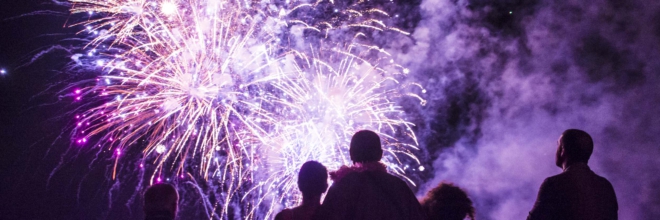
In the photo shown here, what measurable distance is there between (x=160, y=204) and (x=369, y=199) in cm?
164

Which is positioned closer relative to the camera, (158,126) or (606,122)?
(158,126)

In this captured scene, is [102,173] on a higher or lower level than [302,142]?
lower

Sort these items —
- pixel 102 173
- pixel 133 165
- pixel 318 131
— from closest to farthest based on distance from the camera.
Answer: pixel 318 131 < pixel 102 173 < pixel 133 165

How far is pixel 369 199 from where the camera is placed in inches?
119

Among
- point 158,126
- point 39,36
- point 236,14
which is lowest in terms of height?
point 158,126

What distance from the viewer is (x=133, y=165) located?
41.9ft

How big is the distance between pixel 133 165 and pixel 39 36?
4.42m

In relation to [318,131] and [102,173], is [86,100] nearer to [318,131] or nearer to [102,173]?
[102,173]

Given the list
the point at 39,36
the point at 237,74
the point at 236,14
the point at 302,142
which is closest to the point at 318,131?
the point at 302,142

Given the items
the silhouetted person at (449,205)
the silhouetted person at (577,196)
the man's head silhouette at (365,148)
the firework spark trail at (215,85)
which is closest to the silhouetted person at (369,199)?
the man's head silhouette at (365,148)

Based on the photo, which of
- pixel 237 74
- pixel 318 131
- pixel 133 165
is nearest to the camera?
pixel 237 74

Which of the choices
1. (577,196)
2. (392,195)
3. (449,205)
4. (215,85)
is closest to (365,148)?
(392,195)

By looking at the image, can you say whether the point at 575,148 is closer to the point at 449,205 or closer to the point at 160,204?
the point at 449,205

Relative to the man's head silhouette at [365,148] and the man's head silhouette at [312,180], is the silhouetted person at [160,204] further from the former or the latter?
the man's head silhouette at [365,148]
